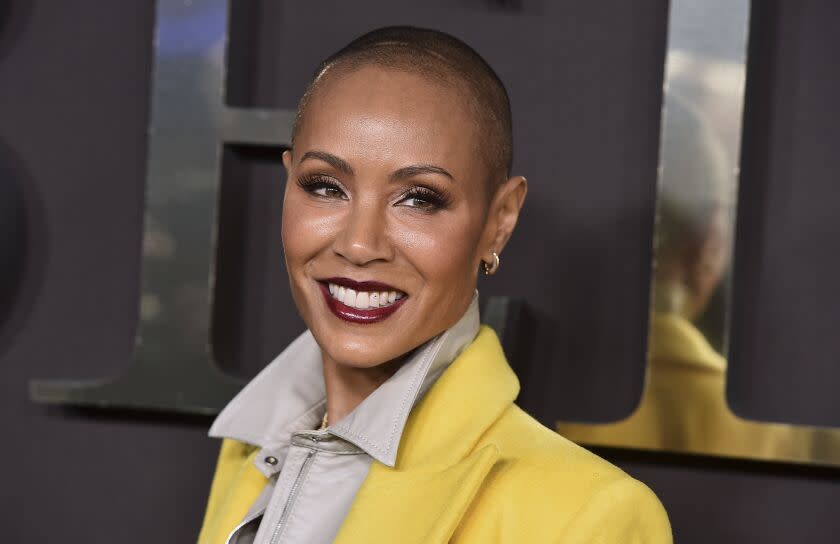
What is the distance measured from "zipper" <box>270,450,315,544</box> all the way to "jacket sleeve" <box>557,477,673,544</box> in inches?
14.4

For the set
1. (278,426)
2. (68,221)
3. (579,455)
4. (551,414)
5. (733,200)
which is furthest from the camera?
(68,221)

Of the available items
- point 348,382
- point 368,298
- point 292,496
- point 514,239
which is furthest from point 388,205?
point 514,239

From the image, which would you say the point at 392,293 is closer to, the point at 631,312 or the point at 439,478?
the point at 439,478

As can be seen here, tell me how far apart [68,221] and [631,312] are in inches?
48.8

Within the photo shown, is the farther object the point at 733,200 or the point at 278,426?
the point at 733,200

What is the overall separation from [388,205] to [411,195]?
0.10 ft

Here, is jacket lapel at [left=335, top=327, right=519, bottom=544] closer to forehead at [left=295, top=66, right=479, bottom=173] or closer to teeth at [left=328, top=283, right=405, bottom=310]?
teeth at [left=328, top=283, right=405, bottom=310]

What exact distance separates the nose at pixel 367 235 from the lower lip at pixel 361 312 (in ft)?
0.22

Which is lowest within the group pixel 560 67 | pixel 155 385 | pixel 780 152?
pixel 155 385

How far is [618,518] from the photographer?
3.88ft

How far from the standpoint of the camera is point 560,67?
2.13 metres

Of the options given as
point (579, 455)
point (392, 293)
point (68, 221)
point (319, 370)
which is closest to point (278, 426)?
point (319, 370)

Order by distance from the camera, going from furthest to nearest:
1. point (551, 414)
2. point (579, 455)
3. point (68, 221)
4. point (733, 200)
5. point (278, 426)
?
point (68, 221) → point (551, 414) → point (733, 200) → point (278, 426) → point (579, 455)

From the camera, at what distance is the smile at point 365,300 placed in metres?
1.33
